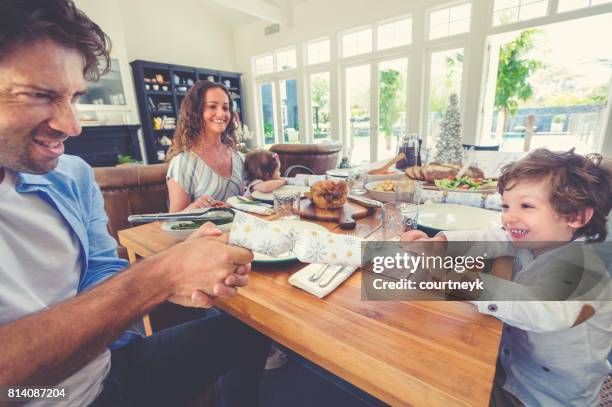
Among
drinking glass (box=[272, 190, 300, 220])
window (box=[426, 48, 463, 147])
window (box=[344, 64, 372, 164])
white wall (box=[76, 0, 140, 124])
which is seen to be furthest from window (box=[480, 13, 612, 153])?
white wall (box=[76, 0, 140, 124])

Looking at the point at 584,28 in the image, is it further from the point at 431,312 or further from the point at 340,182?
the point at 431,312

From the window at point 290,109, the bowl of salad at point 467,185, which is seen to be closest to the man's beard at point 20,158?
the bowl of salad at point 467,185

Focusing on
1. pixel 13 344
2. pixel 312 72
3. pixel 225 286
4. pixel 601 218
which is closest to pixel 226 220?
pixel 225 286

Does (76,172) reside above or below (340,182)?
above

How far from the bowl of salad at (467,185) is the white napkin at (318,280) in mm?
824

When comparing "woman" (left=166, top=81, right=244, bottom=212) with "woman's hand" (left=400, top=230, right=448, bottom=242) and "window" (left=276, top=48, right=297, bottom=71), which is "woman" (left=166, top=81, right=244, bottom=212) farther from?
"window" (left=276, top=48, right=297, bottom=71)

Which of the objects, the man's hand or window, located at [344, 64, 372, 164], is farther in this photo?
window, located at [344, 64, 372, 164]

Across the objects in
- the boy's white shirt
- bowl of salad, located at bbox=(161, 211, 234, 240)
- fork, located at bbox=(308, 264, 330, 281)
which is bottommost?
the boy's white shirt

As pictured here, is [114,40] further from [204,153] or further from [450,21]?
[450,21]

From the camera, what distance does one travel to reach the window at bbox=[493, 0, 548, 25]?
164 inches

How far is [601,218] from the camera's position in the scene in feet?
2.59

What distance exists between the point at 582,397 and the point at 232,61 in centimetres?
920

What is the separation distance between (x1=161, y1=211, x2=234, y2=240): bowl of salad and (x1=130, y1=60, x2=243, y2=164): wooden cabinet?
20.0ft

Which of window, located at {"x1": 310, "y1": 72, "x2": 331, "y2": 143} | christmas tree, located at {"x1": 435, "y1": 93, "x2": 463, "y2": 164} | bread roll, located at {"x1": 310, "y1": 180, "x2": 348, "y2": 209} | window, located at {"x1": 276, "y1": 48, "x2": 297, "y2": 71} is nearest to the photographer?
bread roll, located at {"x1": 310, "y1": 180, "x2": 348, "y2": 209}
